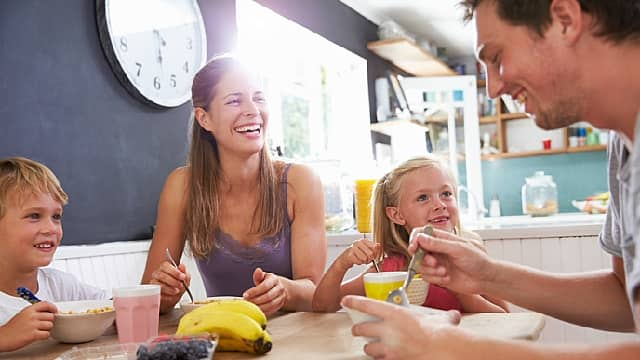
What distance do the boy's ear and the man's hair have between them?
3.83 ft

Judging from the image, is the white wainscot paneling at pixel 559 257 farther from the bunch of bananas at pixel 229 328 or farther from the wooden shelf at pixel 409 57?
the wooden shelf at pixel 409 57

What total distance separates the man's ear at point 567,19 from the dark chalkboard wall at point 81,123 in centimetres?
172

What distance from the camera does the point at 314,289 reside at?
6.20 ft

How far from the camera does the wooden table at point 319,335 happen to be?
46.3 inches

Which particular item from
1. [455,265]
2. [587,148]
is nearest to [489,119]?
[587,148]

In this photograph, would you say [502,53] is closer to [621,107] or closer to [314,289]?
[621,107]

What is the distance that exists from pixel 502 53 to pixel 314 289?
1009mm

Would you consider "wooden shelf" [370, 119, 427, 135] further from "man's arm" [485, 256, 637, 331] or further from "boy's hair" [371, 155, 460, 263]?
"man's arm" [485, 256, 637, 331]

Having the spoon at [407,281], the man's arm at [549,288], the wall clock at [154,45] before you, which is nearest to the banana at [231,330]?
the spoon at [407,281]

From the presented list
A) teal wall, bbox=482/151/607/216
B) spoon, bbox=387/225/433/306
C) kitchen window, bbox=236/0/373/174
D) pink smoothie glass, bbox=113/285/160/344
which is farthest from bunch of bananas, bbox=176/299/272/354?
teal wall, bbox=482/151/607/216

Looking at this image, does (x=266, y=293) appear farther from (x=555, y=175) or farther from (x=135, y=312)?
(x=555, y=175)

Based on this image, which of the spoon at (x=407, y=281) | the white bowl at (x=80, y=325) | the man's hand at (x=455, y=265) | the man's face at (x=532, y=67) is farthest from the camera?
the white bowl at (x=80, y=325)

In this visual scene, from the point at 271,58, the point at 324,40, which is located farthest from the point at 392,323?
the point at 324,40

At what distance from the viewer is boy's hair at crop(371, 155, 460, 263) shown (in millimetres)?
2148
